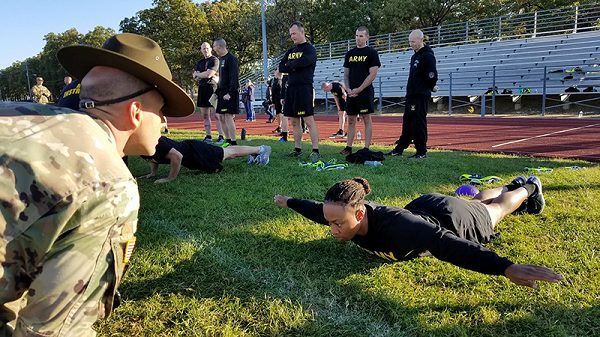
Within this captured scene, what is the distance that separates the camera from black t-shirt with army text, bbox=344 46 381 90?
24.8 ft

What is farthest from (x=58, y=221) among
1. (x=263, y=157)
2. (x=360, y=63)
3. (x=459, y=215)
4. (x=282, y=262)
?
(x=360, y=63)

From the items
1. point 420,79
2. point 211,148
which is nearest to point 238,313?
point 211,148

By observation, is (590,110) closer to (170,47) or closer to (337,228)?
(337,228)

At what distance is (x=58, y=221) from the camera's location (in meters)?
1.20

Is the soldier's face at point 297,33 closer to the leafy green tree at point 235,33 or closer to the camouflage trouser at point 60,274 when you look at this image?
the camouflage trouser at point 60,274

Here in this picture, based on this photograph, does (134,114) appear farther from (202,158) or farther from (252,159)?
(252,159)

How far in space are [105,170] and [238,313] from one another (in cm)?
142

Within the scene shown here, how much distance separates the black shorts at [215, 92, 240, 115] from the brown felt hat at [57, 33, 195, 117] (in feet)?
22.7

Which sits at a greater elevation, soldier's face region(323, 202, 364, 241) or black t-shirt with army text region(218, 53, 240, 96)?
black t-shirt with army text region(218, 53, 240, 96)

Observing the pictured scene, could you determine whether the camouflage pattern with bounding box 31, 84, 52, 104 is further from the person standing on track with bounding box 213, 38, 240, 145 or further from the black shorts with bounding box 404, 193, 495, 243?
the black shorts with bounding box 404, 193, 495, 243

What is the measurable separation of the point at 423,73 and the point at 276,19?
120 feet

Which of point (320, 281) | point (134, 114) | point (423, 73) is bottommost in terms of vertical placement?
point (320, 281)

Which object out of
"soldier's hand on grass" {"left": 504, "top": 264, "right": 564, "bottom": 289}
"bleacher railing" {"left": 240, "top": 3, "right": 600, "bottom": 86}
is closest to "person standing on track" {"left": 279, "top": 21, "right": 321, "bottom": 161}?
"soldier's hand on grass" {"left": 504, "top": 264, "right": 564, "bottom": 289}

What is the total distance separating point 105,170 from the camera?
1.29m
